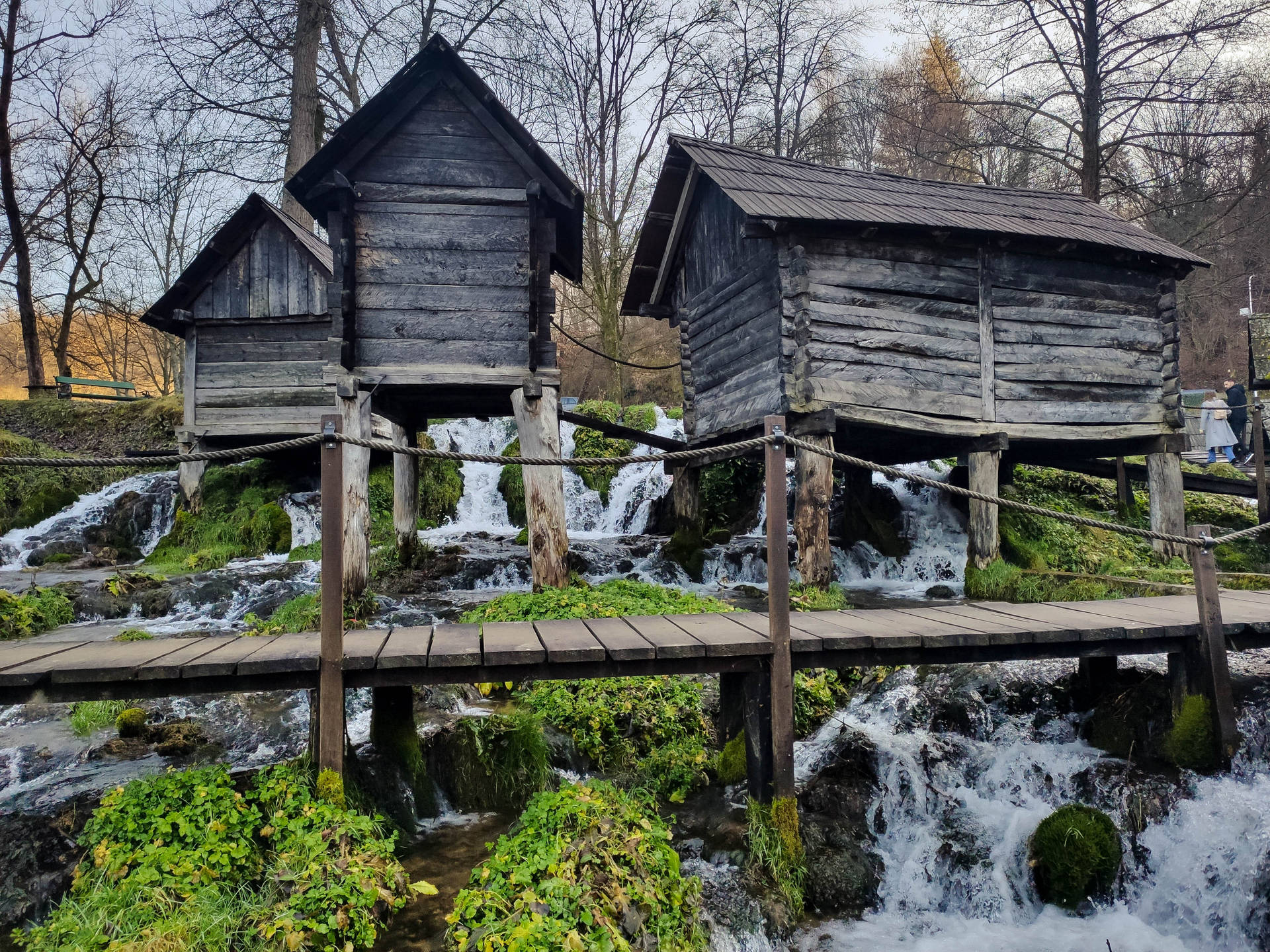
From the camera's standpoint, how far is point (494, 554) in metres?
11.4

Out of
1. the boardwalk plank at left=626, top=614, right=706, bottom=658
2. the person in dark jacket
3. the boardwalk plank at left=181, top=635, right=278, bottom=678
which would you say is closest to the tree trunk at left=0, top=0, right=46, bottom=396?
the boardwalk plank at left=181, top=635, right=278, bottom=678

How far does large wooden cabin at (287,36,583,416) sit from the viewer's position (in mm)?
7762

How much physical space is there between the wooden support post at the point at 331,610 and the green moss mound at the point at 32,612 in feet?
19.5

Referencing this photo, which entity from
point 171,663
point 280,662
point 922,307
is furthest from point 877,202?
point 171,663

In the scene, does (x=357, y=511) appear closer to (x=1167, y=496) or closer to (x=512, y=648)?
(x=512, y=648)

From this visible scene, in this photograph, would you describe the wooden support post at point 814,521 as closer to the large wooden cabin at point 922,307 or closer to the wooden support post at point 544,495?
the large wooden cabin at point 922,307

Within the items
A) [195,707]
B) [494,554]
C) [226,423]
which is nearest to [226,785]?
[195,707]

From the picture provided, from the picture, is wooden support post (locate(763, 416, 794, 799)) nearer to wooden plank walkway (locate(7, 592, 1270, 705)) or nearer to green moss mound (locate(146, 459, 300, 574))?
wooden plank walkway (locate(7, 592, 1270, 705))

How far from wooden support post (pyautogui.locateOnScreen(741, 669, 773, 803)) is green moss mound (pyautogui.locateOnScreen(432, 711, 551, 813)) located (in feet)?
4.29

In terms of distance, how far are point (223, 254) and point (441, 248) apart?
724 centimetres

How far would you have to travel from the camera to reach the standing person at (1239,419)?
659 inches

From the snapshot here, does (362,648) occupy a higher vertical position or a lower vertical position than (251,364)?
lower

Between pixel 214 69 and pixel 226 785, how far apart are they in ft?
48.7

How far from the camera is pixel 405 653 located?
3.79 meters
